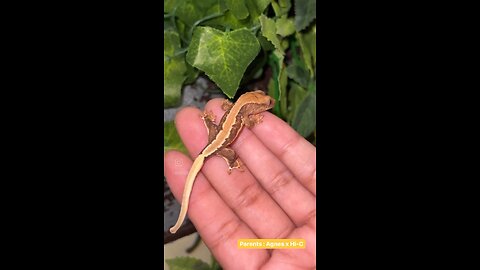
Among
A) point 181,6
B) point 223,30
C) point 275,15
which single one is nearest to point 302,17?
point 275,15

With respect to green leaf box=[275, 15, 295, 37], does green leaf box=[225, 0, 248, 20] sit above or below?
above

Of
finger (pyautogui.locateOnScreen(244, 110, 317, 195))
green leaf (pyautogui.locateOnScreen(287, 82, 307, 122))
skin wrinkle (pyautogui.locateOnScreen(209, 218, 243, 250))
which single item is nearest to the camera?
skin wrinkle (pyautogui.locateOnScreen(209, 218, 243, 250))

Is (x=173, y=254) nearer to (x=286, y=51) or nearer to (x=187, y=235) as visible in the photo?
(x=187, y=235)

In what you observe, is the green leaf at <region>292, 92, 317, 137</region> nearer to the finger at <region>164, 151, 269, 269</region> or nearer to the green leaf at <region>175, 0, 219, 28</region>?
the finger at <region>164, 151, 269, 269</region>

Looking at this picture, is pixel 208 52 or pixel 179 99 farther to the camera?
pixel 179 99

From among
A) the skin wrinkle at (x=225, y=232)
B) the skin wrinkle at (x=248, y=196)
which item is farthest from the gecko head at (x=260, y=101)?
the skin wrinkle at (x=225, y=232)

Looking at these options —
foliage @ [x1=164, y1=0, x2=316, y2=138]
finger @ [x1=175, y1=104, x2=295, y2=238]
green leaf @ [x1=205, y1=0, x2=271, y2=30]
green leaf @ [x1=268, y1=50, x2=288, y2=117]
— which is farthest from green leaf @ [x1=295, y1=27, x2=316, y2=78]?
finger @ [x1=175, y1=104, x2=295, y2=238]

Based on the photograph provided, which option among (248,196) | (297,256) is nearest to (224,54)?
(248,196)

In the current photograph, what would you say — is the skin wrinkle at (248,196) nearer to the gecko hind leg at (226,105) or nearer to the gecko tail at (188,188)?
the gecko tail at (188,188)
